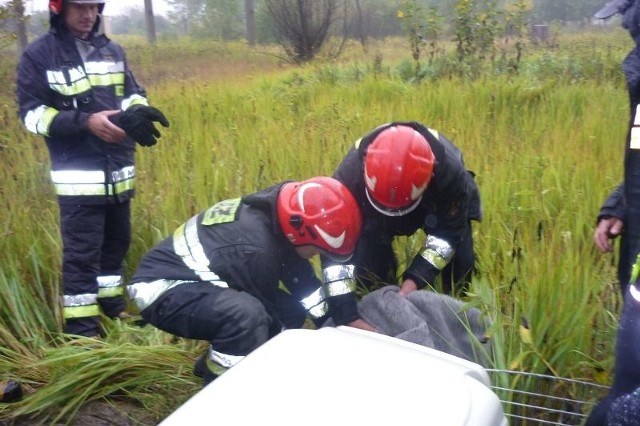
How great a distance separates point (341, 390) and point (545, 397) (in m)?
1.16

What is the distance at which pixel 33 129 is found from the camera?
312 cm

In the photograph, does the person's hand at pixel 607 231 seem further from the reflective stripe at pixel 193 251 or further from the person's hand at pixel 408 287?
the reflective stripe at pixel 193 251

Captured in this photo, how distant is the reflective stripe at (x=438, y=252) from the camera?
2.72 m

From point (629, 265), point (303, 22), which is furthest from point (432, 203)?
point (303, 22)

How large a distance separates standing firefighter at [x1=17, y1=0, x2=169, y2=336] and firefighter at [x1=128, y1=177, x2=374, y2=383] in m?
0.77

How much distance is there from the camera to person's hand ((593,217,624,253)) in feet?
7.50

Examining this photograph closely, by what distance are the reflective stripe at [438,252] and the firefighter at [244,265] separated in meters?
0.48

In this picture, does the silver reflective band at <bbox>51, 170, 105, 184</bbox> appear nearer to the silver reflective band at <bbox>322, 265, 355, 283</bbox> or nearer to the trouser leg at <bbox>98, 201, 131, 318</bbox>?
the trouser leg at <bbox>98, 201, 131, 318</bbox>

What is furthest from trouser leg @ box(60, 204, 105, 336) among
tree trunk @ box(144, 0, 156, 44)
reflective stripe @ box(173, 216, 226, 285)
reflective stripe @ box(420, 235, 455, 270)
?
tree trunk @ box(144, 0, 156, 44)

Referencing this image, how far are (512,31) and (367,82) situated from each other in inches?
91.6

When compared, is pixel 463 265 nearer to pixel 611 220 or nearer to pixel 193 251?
pixel 611 220

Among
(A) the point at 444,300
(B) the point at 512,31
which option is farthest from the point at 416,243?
(B) the point at 512,31

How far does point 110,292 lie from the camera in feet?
11.2

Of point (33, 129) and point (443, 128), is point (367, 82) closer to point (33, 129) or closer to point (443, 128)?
point (443, 128)
